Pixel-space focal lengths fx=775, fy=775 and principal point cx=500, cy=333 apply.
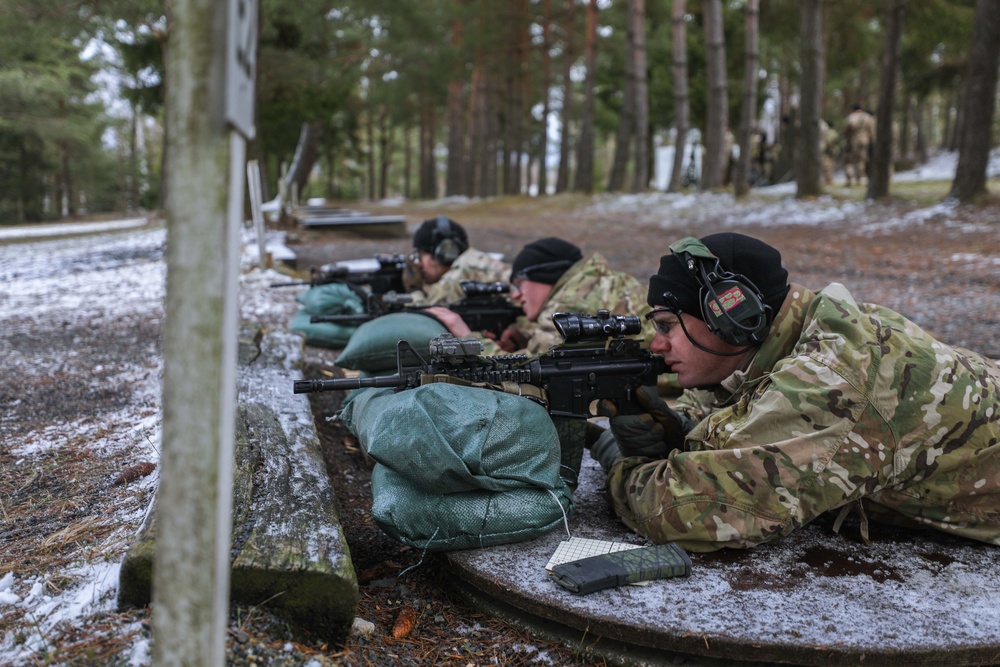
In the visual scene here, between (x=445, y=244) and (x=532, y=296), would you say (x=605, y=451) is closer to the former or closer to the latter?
(x=532, y=296)

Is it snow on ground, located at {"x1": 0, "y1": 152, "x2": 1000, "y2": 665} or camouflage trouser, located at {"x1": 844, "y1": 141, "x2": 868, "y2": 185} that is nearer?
snow on ground, located at {"x1": 0, "y1": 152, "x2": 1000, "y2": 665}

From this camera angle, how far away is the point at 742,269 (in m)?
2.60

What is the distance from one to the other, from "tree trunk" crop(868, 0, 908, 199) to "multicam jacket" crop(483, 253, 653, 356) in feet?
31.9

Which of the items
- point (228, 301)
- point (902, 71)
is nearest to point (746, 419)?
point (228, 301)

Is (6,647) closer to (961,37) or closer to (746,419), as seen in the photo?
(746,419)

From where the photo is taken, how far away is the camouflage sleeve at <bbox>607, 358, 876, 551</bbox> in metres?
2.33

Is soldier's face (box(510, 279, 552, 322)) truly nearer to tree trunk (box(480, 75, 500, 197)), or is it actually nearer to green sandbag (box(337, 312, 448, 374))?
green sandbag (box(337, 312, 448, 374))

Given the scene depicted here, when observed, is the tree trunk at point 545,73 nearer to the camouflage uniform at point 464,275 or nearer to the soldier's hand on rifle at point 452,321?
the camouflage uniform at point 464,275

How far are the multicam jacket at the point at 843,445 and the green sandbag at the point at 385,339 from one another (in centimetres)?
220

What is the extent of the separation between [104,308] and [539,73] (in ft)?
80.5

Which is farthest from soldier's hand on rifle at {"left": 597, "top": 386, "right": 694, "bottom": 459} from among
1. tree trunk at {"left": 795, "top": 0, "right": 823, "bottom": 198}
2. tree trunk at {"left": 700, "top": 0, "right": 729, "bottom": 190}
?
tree trunk at {"left": 700, "top": 0, "right": 729, "bottom": 190}

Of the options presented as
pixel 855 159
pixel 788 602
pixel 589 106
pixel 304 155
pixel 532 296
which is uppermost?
pixel 589 106

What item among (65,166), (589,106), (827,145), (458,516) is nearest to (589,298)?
(458,516)

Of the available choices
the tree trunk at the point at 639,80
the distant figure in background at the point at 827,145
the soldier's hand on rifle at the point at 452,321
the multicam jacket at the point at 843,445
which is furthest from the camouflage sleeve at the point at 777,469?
the distant figure in background at the point at 827,145
